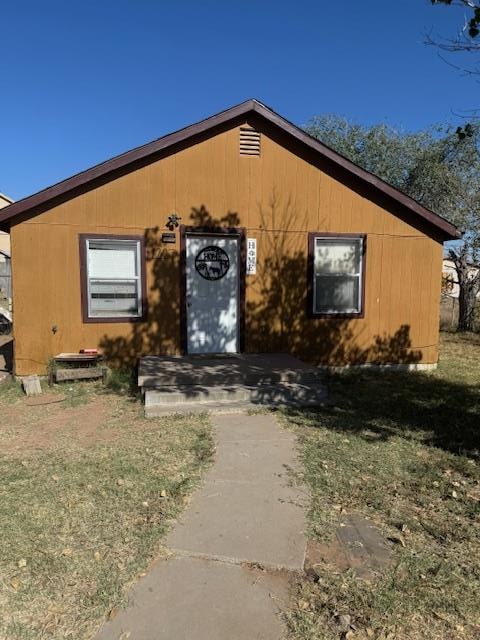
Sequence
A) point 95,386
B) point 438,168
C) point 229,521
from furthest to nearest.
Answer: point 438,168 < point 95,386 < point 229,521

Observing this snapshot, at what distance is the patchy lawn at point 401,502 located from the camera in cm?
238

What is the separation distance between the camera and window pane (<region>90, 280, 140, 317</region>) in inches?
300

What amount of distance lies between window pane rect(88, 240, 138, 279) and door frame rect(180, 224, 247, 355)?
78 centimetres

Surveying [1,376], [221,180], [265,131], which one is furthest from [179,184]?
[1,376]

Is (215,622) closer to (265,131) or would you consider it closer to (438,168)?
(265,131)

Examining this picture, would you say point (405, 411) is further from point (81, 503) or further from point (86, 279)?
point (86, 279)

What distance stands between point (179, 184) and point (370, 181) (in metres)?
3.29

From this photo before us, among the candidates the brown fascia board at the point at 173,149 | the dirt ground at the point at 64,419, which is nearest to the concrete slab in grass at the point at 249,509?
the dirt ground at the point at 64,419

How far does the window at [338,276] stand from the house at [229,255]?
0.02m

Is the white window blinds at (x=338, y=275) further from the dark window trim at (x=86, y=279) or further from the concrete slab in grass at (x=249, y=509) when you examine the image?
the concrete slab in grass at (x=249, y=509)

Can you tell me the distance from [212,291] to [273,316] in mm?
1165

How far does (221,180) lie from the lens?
7.84m

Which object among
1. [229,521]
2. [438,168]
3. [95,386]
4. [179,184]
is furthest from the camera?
[438,168]

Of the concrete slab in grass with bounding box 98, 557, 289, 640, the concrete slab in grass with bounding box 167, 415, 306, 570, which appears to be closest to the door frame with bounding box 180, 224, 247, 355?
the concrete slab in grass with bounding box 167, 415, 306, 570
